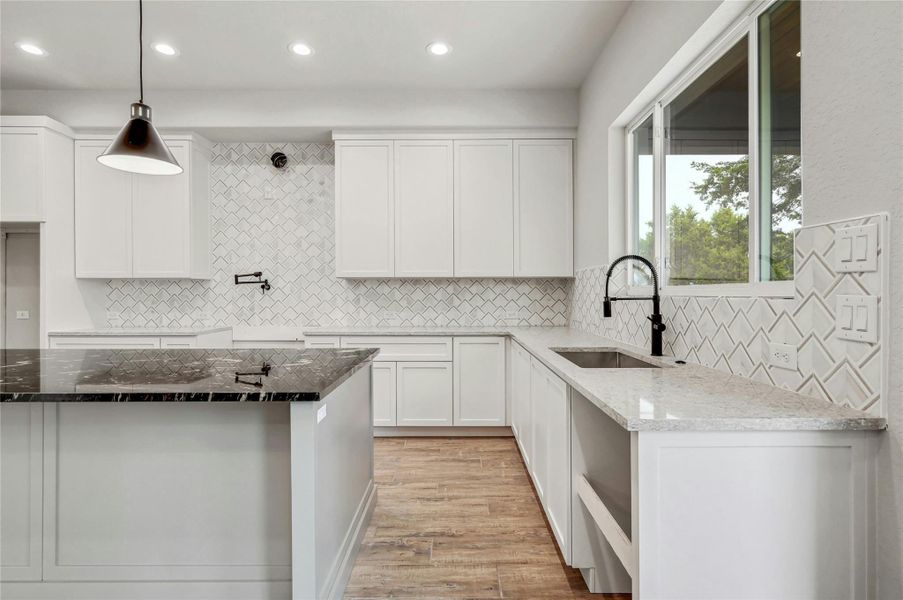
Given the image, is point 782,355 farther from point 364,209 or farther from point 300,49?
point 300,49

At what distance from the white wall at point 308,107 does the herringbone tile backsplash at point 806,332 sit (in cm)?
239

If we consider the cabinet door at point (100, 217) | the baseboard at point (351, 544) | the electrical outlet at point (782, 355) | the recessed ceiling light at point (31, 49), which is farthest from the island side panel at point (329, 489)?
the recessed ceiling light at point (31, 49)

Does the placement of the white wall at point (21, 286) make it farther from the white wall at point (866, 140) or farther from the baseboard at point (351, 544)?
the white wall at point (866, 140)

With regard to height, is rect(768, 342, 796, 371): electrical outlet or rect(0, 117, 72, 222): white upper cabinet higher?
rect(0, 117, 72, 222): white upper cabinet

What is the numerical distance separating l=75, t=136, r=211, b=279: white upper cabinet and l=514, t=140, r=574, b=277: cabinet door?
285cm

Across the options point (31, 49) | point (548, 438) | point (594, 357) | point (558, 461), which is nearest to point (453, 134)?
point (594, 357)

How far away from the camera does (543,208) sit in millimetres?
4008

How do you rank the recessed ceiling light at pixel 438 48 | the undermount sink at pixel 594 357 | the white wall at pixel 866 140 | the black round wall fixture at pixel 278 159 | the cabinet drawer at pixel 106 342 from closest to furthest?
the white wall at pixel 866 140 < the undermount sink at pixel 594 357 < the recessed ceiling light at pixel 438 48 < the cabinet drawer at pixel 106 342 < the black round wall fixture at pixel 278 159

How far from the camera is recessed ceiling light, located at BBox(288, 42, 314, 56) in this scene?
10.4ft

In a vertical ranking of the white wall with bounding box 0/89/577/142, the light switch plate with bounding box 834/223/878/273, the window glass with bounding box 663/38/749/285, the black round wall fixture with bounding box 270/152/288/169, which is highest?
the white wall with bounding box 0/89/577/142

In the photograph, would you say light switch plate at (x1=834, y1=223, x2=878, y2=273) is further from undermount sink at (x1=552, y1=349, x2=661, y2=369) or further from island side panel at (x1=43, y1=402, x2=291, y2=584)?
island side panel at (x1=43, y1=402, x2=291, y2=584)

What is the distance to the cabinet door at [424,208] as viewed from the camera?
157 inches

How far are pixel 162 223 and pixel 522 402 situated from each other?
3390 millimetres

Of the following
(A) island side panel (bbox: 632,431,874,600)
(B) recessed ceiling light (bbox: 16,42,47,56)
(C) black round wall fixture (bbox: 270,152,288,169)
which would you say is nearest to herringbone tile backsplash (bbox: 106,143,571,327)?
(C) black round wall fixture (bbox: 270,152,288,169)
